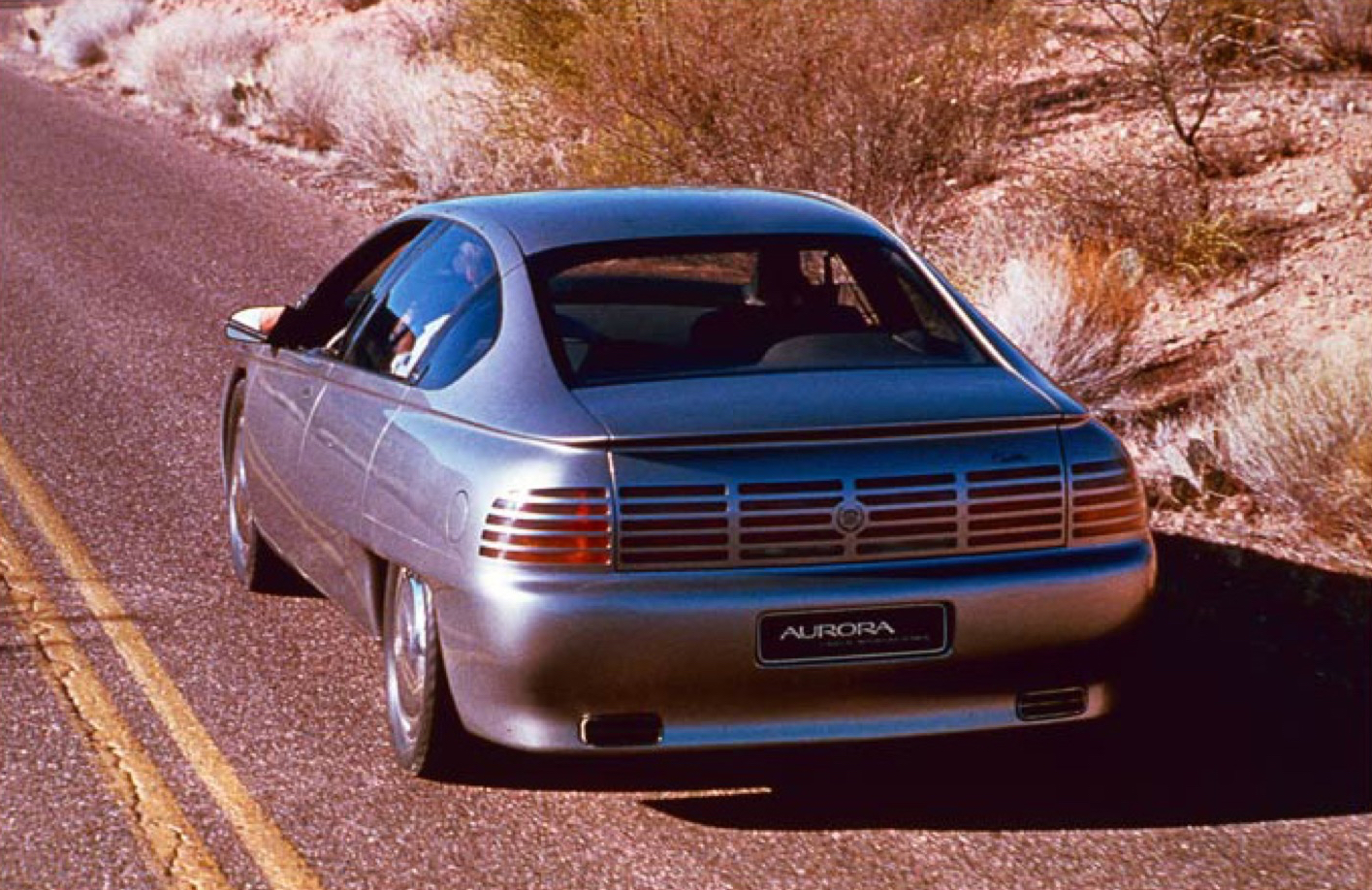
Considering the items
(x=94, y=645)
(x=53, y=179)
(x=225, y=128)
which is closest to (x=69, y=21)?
(x=225, y=128)

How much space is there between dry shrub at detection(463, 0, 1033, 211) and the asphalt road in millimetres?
6916

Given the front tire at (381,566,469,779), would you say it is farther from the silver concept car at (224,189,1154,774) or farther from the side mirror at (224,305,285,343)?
the side mirror at (224,305,285,343)

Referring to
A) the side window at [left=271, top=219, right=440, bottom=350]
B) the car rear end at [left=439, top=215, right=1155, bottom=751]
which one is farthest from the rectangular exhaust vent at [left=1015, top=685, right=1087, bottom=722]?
the side window at [left=271, top=219, right=440, bottom=350]

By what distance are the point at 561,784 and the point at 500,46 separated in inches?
557

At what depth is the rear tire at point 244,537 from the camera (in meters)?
8.16

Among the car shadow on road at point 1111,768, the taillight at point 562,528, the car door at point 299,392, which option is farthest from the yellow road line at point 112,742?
the taillight at point 562,528

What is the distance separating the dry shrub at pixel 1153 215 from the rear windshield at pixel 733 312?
25.3 feet

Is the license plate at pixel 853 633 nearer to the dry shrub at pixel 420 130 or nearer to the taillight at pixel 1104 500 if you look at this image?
the taillight at pixel 1104 500

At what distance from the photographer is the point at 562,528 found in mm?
5484

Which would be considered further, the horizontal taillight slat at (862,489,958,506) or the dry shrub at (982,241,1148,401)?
the dry shrub at (982,241,1148,401)

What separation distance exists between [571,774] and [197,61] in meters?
25.7

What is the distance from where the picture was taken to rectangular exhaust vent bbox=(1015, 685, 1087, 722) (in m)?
5.73

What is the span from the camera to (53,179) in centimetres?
2220

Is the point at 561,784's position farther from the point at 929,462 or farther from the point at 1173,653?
the point at 1173,653
